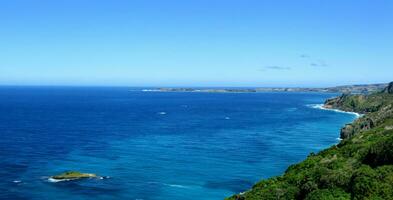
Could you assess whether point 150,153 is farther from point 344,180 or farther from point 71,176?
point 344,180

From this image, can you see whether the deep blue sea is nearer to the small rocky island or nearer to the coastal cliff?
the small rocky island

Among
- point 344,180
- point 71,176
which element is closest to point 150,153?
point 71,176

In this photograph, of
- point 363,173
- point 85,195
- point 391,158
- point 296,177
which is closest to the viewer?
point 363,173

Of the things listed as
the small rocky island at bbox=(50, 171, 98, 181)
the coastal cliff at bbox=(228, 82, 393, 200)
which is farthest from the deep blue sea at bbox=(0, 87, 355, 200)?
the coastal cliff at bbox=(228, 82, 393, 200)

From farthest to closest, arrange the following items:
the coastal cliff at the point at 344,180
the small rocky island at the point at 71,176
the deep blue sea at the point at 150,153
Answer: the small rocky island at the point at 71,176 → the deep blue sea at the point at 150,153 → the coastal cliff at the point at 344,180

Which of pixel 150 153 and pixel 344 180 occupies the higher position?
pixel 344 180

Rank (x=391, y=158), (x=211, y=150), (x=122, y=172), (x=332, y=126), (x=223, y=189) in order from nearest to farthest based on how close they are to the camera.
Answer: (x=391, y=158) → (x=223, y=189) → (x=122, y=172) → (x=211, y=150) → (x=332, y=126)

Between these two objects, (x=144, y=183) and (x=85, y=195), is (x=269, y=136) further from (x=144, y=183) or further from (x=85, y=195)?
(x=85, y=195)

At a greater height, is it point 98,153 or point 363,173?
point 363,173

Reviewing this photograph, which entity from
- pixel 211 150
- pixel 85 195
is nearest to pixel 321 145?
pixel 211 150

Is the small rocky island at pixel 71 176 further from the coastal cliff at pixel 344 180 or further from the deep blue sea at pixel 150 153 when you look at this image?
the coastal cliff at pixel 344 180

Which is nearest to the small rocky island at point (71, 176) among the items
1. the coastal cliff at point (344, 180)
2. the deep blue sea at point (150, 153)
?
the deep blue sea at point (150, 153)
